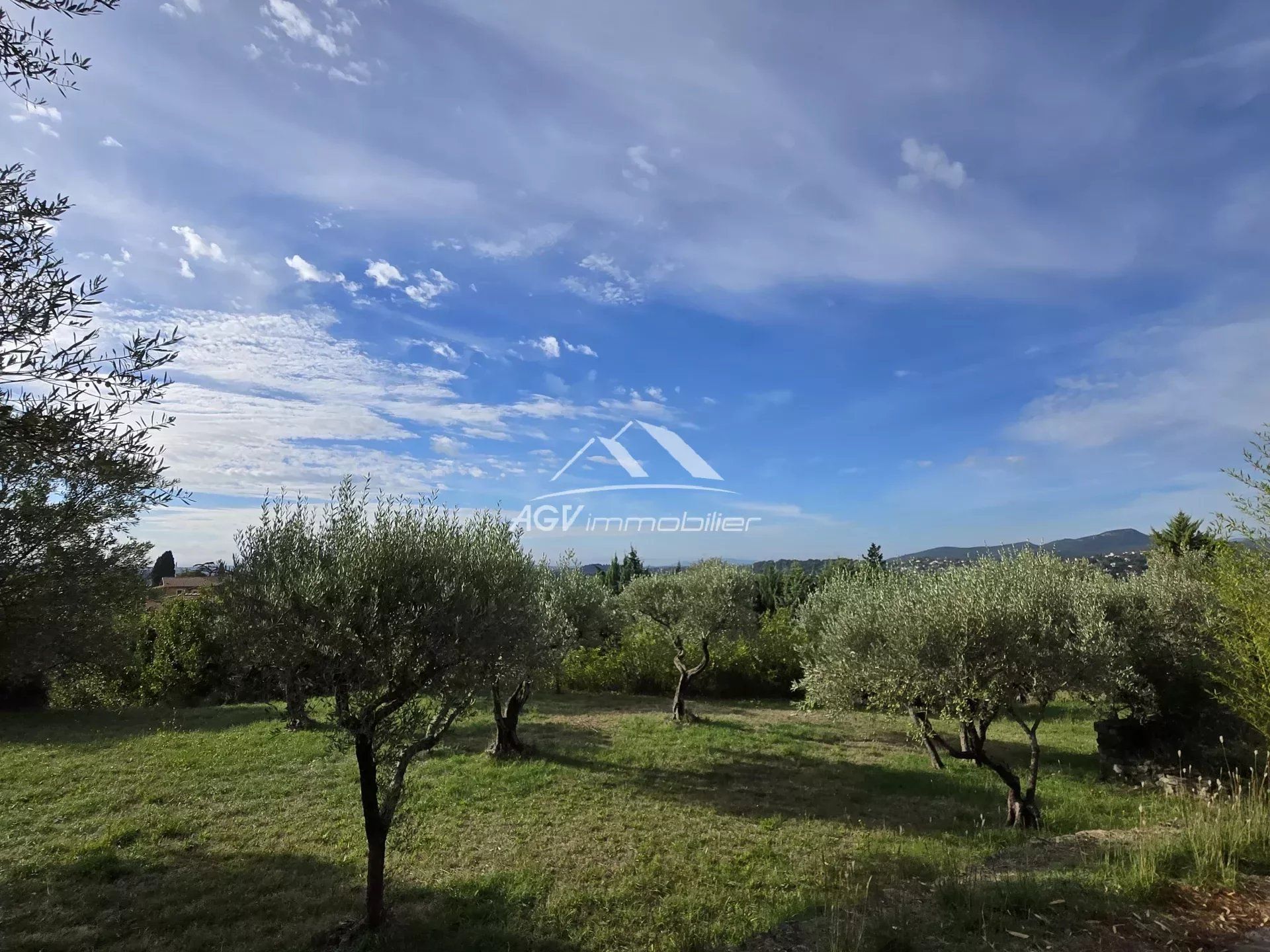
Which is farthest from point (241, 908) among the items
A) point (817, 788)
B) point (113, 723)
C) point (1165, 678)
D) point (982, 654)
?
point (1165, 678)

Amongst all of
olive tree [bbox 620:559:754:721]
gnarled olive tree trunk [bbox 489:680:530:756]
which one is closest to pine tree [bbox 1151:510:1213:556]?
olive tree [bbox 620:559:754:721]

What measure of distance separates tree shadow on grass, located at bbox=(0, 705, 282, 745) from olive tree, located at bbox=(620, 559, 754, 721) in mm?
11631

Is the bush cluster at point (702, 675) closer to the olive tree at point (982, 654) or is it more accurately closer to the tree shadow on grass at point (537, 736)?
the tree shadow on grass at point (537, 736)

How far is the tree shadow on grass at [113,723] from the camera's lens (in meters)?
15.3

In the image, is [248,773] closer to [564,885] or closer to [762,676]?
[564,885]

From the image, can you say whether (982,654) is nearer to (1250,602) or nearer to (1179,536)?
(1250,602)

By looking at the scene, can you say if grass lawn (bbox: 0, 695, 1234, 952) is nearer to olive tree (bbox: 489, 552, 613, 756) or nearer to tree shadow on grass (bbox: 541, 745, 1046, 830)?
tree shadow on grass (bbox: 541, 745, 1046, 830)

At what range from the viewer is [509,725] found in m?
14.3

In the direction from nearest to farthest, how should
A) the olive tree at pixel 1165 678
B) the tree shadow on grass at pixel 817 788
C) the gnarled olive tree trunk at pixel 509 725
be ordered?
the tree shadow on grass at pixel 817 788, the olive tree at pixel 1165 678, the gnarled olive tree trunk at pixel 509 725

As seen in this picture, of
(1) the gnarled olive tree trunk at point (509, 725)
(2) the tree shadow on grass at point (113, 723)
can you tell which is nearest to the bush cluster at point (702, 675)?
(1) the gnarled olive tree trunk at point (509, 725)

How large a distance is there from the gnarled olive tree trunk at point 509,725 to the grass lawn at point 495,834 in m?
0.53

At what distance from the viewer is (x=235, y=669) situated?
635 centimetres

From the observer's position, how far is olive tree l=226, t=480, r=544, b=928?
5.87 metres

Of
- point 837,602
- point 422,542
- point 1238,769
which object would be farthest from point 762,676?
point 422,542
